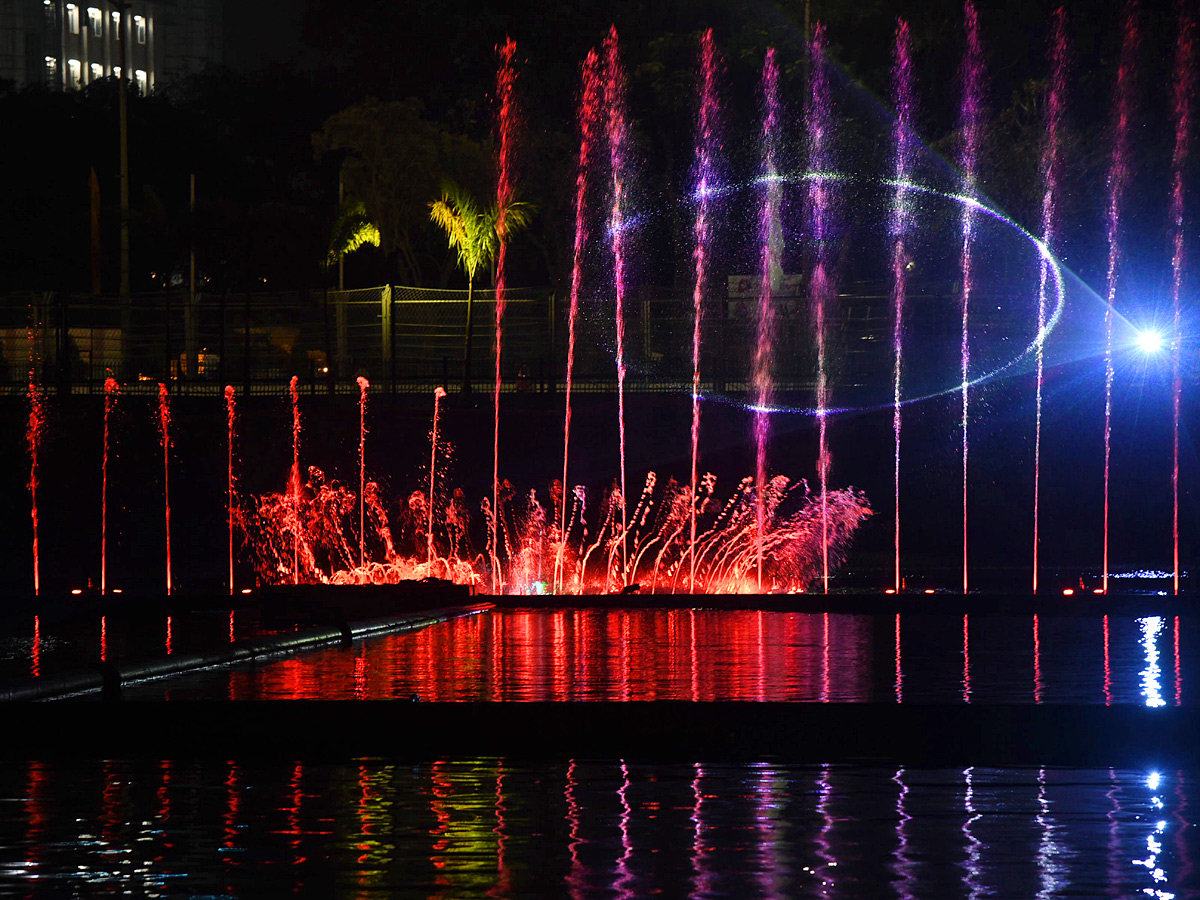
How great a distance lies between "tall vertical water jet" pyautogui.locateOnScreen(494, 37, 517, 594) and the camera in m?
24.0

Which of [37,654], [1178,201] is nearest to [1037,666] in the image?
[37,654]

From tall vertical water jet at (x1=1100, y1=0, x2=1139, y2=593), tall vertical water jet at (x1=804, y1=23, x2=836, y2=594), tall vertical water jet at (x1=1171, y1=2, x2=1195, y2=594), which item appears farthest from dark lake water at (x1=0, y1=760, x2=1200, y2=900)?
tall vertical water jet at (x1=804, y1=23, x2=836, y2=594)

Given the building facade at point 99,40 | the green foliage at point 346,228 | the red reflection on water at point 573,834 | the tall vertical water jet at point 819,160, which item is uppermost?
the building facade at point 99,40

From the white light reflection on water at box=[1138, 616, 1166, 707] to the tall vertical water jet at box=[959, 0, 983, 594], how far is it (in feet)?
23.5

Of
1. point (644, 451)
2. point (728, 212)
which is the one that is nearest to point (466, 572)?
point (644, 451)

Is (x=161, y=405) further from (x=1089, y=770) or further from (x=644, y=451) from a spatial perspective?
(x=1089, y=770)

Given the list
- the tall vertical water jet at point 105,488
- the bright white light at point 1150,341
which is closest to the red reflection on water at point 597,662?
the tall vertical water jet at point 105,488

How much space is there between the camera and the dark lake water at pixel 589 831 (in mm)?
5848

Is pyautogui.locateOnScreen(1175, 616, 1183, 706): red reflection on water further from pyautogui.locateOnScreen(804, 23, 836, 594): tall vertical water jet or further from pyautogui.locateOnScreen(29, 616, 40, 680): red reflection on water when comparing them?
pyautogui.locateOnScreen(804, 23, 836, 594): tall vertical water jet

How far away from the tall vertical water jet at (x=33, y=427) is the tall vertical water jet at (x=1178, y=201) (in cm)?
1520

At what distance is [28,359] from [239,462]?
18.3ft

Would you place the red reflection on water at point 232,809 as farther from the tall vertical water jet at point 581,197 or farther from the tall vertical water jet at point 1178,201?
the tall vertical water jet at point 581,197

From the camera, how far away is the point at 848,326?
2900 cm

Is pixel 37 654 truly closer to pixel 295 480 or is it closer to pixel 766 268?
pixel 295 480
